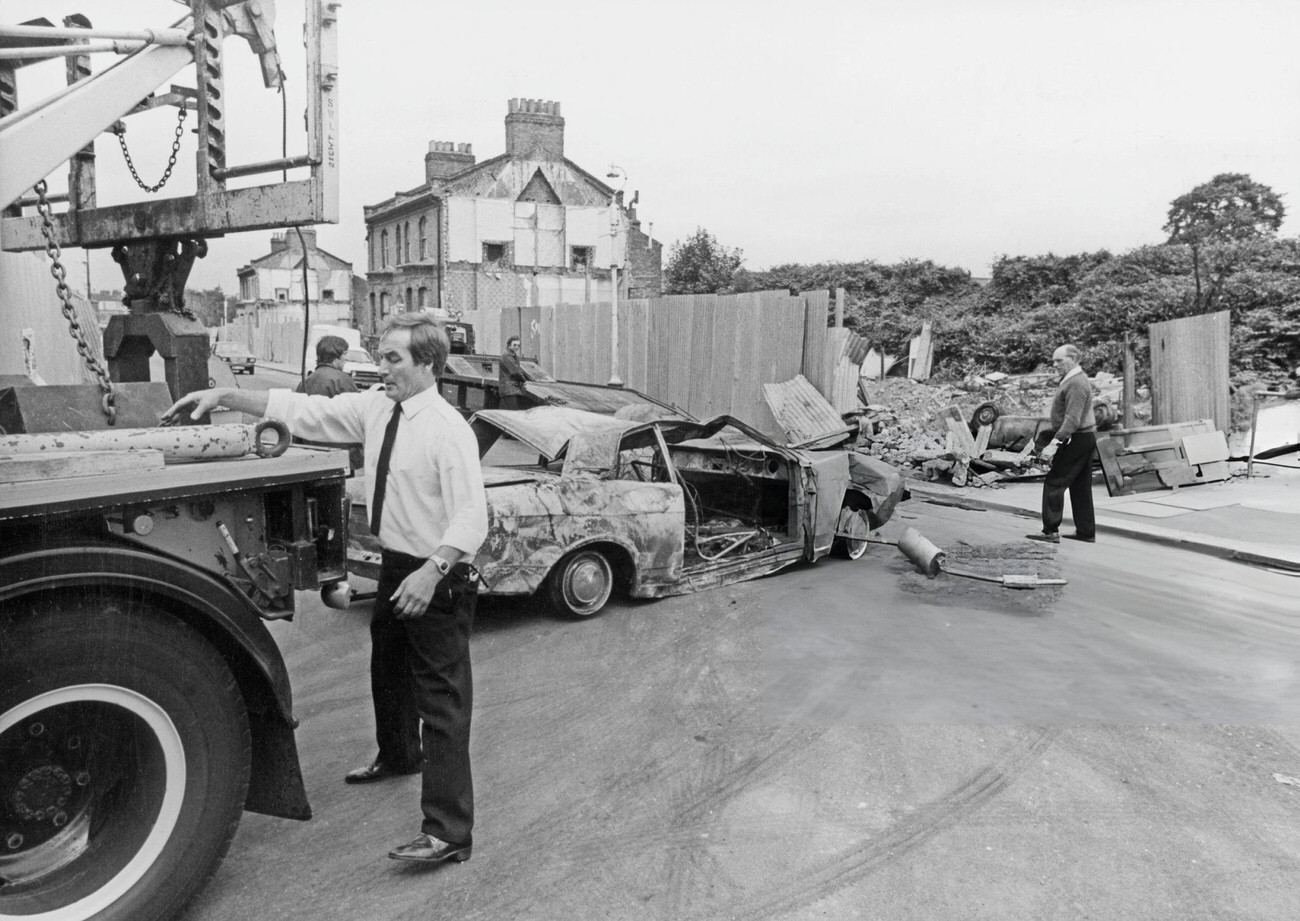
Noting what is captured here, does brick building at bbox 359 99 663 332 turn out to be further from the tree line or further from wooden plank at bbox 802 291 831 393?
wooden plank at bbox 802 291 831 393

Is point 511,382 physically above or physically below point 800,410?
above

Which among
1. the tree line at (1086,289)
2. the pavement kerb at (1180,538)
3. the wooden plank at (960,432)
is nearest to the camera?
the pavement kerb at (1180,538)

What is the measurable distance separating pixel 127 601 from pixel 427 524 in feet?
3.43

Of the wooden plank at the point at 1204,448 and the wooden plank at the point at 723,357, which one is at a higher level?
the wooden plank at the point at 723,357

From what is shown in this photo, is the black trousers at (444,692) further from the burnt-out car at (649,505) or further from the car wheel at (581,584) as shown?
the car wheel at (581,584)

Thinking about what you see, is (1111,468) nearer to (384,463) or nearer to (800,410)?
(800,410)

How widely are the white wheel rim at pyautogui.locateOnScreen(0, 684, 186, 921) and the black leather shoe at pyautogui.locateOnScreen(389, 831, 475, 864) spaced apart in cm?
76

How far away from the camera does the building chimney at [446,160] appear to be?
3725 centimetres

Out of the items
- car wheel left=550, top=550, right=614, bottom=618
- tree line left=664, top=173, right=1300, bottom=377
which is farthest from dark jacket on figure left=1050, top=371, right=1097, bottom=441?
tree line left=664, top=173, right=1300, bottom=377

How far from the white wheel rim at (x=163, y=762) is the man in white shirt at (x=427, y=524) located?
754mm

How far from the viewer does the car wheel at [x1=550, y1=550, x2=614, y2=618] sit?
20.5 feet

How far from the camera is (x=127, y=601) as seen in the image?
2.55 m

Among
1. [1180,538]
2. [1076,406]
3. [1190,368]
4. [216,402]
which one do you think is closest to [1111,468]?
[1190,368]

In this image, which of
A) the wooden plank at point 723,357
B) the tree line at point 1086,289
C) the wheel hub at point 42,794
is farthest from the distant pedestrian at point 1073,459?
the tree line at point 1086,289
